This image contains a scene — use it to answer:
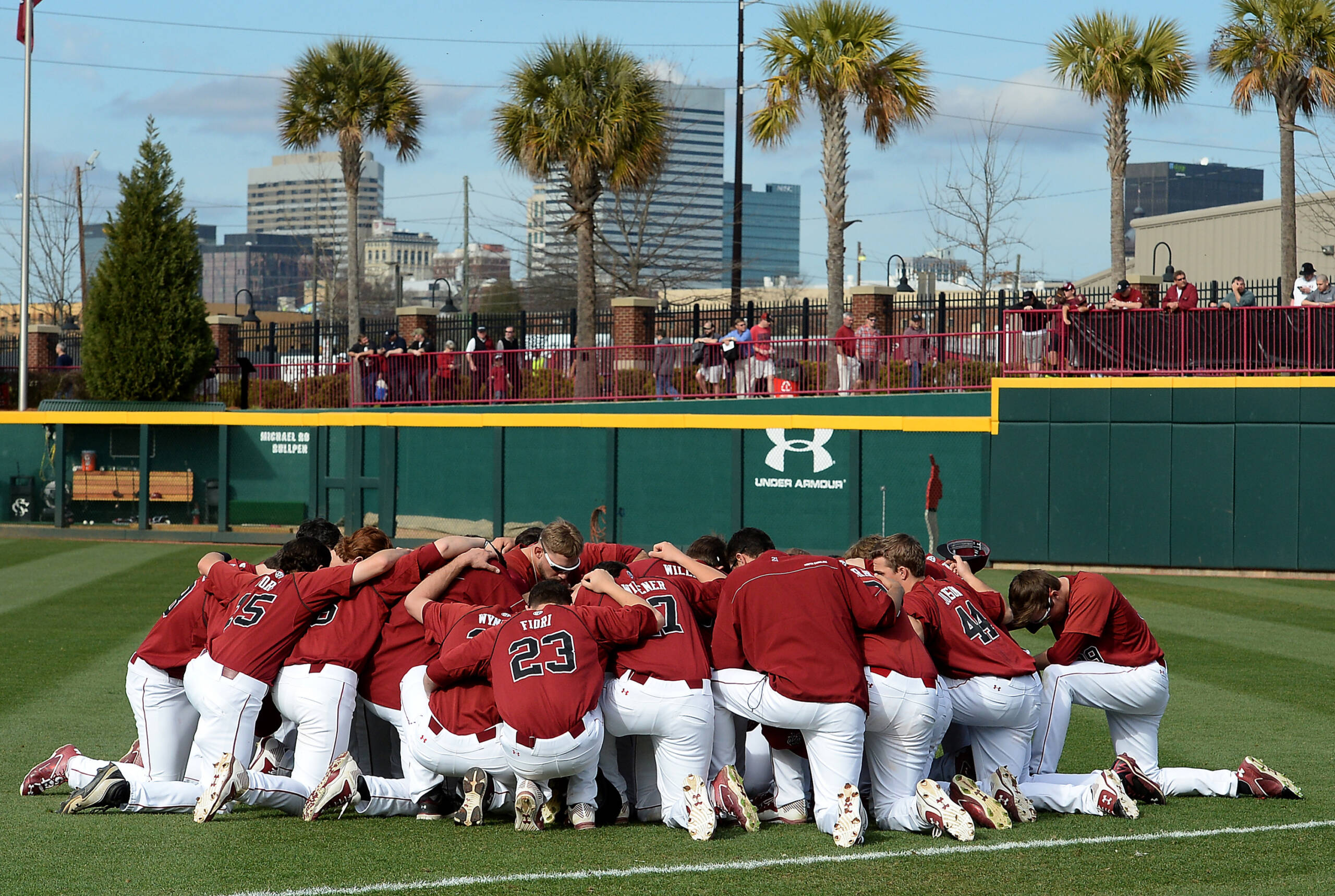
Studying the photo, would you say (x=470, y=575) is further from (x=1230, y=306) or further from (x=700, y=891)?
(x=1230, y=306)

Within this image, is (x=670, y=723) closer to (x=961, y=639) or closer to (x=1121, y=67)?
(x=961, y=639)

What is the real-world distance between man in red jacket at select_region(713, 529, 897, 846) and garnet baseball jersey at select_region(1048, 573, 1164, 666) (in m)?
1.25

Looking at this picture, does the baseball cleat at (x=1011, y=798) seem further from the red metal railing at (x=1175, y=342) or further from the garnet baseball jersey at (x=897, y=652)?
the red metal railing at (x=1175, y=342)

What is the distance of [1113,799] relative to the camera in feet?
21.0

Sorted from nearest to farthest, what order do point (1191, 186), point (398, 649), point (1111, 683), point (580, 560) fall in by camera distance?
1. point (398, 649)
2. point (1111, 683)
3. point (580, 560)
4. point (1191, 186)

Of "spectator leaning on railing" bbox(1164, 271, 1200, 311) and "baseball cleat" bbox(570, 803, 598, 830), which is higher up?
"spectator leaning on railing" bbox(1164, 271, 1200, 311)

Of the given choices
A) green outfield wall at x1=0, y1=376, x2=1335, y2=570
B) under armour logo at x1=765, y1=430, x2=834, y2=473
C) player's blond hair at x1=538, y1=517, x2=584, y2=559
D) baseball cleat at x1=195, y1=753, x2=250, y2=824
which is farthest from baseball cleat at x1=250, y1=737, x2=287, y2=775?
under armour logo at x1=765, y1=430, x2=834, y2=473

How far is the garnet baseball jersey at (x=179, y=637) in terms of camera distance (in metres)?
6.68

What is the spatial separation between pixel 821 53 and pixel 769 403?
6.97m

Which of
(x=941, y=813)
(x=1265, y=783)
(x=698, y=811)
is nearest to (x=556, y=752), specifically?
(x=698, y=811)

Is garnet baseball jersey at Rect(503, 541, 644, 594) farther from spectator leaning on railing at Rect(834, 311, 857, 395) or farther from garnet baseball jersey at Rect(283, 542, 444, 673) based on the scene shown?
spectator leaning on railing at Rect(834, 311, 857, 395)

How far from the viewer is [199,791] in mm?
6375

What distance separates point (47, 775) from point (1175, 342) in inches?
642

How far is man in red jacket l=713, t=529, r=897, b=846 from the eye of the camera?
19.7ft
